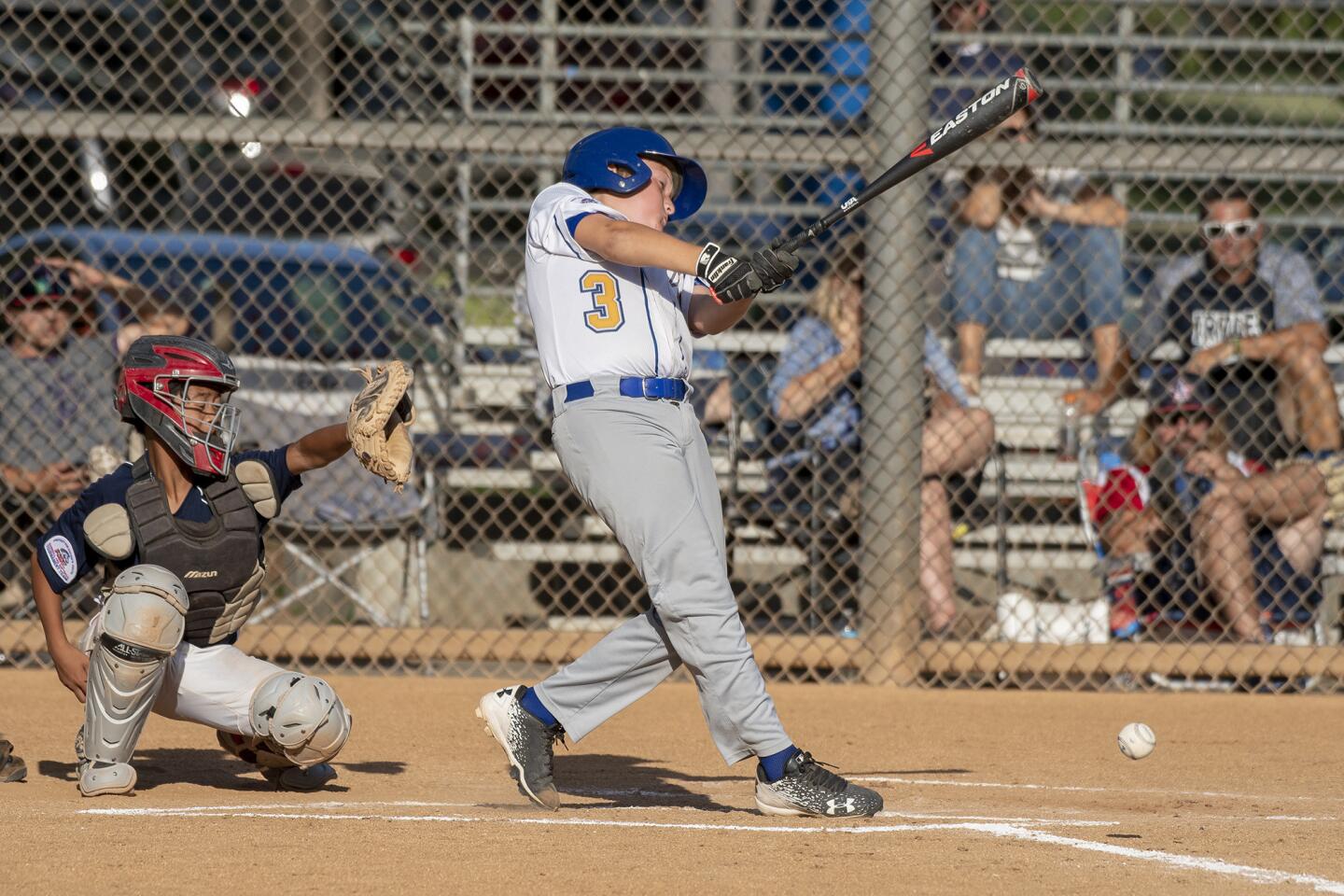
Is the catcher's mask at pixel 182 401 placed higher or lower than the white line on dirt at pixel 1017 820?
higher

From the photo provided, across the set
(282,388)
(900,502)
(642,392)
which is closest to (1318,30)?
(900,502)

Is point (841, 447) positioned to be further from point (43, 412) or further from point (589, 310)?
point (43, 412)

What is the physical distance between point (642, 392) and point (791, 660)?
9.50 feet

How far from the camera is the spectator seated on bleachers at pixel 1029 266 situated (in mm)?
7055

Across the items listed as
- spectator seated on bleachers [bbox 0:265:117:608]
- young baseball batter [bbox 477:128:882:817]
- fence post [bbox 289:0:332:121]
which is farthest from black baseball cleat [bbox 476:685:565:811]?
fence post [bbox 289:0:332:121]

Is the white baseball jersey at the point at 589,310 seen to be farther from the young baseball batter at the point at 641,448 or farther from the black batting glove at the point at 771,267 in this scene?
the black batting glove at the point at 771,267

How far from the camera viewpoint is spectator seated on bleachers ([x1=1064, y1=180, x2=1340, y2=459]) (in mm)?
6828

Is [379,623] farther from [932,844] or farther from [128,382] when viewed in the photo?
[932,844]

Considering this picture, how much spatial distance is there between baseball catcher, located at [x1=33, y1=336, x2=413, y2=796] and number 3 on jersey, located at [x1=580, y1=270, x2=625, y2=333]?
20.6 inches

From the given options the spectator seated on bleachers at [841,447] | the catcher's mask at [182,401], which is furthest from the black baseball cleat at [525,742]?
→ the spectator seated on bleachers at [841,447]

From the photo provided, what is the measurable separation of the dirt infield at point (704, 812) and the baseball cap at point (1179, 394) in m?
1.43

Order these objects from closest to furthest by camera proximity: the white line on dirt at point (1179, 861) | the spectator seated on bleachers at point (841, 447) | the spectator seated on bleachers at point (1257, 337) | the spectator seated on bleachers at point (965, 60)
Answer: the white line on dirt at point (1179, 861), the spectator seated on bleachers at point (841, 447), the spectator seated on bleachers at point (1257, 337), the spectator seated on bleachers at point (965, 60)

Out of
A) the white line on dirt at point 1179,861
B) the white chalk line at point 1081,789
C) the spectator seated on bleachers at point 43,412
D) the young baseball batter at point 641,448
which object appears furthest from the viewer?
the spectator seated on bleachers at point 43,412

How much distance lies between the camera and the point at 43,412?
6.70 m
